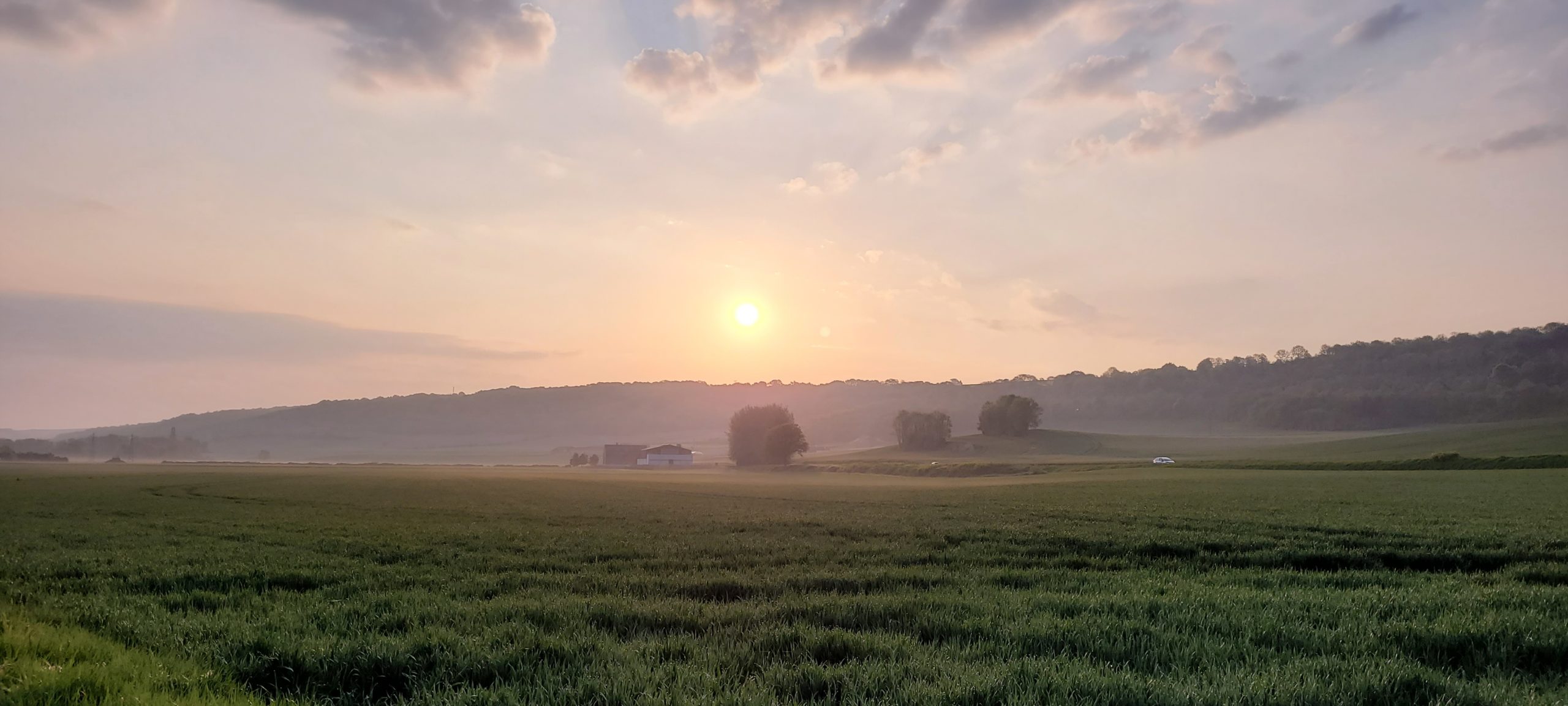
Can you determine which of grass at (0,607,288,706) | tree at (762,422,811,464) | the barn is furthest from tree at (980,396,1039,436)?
grass at (0,607,288,706)

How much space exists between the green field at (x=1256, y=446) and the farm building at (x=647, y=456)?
33085mm

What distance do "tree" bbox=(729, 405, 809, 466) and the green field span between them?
1016 cm

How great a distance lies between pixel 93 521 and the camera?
2697cm

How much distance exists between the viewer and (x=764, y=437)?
411ft

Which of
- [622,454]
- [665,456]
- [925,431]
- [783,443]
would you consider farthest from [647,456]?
[925,431]

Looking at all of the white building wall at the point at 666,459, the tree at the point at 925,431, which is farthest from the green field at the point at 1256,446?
the white building wall at the point at 666,459

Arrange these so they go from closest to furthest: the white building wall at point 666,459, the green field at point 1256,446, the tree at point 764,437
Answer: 1. the green field at point 1256,446
2. the tree at point 764,437
3. the white building wall at point 666,459

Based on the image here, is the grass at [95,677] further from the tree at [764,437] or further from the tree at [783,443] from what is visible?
the tree at [764,437]

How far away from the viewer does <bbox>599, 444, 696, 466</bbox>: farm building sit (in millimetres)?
163625

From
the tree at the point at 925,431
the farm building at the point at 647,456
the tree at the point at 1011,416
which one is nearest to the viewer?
the tree at the point at 925,431

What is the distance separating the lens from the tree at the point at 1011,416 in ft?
530

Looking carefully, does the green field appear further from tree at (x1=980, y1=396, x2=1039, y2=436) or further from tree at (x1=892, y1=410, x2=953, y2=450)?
tree at (x1=892, y1=410, x2=953, y2=450)

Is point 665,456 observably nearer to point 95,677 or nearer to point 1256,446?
point 1256,446

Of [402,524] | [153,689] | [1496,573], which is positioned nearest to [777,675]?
[153,689]
